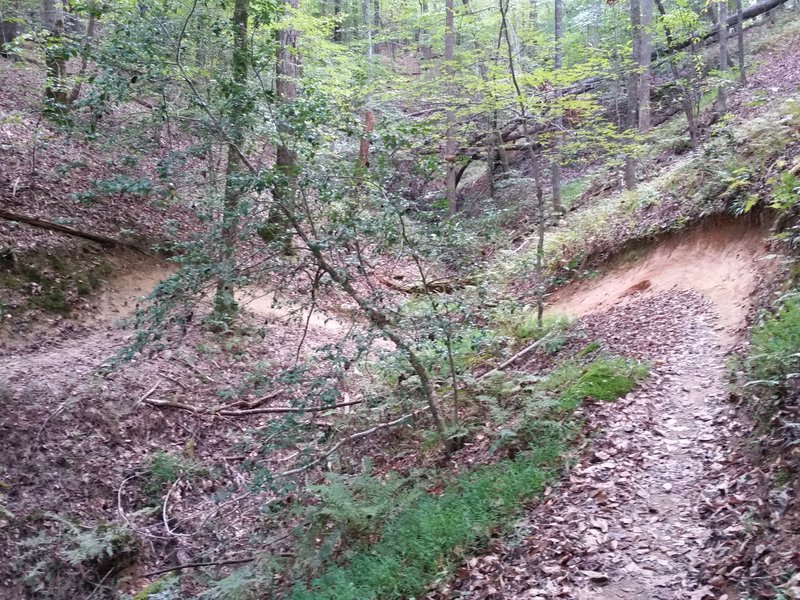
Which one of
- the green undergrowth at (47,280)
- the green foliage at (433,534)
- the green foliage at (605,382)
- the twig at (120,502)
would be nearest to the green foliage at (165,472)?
the twig at (120,502)

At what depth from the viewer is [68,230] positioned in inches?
464

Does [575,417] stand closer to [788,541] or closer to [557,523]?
[557,523]

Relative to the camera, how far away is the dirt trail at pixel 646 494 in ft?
13.3

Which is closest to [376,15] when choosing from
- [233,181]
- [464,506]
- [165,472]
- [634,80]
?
[634,80]

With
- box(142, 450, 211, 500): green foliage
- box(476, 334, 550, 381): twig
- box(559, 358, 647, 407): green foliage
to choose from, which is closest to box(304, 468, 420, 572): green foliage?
box(559, 358, 647, 407): green foliage

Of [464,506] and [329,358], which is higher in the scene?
[329,358]

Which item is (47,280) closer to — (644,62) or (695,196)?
(695,196)

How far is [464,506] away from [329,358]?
196 centimetres

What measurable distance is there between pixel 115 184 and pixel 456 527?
14.5 feet

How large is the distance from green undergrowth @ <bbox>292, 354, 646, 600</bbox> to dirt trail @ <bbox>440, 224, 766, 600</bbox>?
218 mm

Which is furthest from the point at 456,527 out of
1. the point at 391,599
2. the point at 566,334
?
the point at 566,334

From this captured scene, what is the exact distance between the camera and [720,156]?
1108cm

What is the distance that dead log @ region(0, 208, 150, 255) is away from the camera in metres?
11.2

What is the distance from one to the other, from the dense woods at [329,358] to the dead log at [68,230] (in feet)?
0.16
